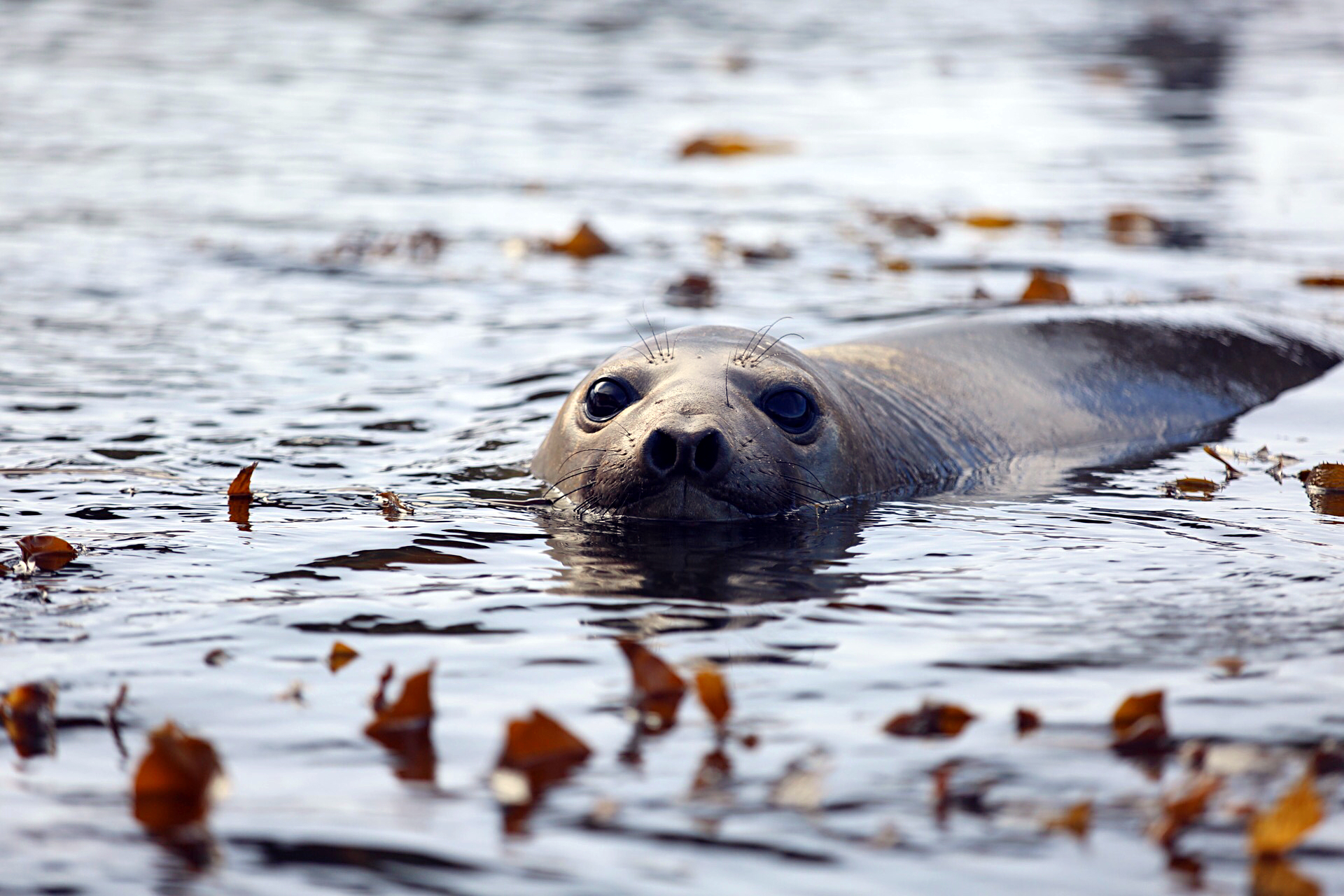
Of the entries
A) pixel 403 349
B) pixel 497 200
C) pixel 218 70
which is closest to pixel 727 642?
pixel 403 349

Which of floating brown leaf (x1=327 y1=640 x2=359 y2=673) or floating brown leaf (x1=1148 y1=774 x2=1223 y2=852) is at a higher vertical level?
floating brown leaf (x1=327 y1=640 x2=359 y2=673)

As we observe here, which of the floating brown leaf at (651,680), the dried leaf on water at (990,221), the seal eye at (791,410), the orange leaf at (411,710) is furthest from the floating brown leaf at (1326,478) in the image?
the dried leaf on water at (990,221)

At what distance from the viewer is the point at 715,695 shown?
12.0 feet

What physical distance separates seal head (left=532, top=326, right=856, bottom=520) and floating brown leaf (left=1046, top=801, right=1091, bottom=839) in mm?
2312

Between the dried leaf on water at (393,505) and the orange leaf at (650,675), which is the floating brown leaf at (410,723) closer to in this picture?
the orange leaf at (650,675)

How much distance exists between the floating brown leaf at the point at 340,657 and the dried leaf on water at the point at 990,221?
9942 mm

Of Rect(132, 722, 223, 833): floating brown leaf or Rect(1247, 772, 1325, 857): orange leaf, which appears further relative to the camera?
Rect(132, 722, 223, 833): floating brown leaf

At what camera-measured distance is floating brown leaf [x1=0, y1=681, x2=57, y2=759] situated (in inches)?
139

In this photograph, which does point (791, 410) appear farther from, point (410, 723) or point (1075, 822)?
point (1075, 822)

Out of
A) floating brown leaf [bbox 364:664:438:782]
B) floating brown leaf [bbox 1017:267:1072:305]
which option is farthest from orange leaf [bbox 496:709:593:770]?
floating brown leaf [bbox 1017:267:1072:305]

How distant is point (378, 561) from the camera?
5070mm

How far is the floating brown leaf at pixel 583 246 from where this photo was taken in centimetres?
1175

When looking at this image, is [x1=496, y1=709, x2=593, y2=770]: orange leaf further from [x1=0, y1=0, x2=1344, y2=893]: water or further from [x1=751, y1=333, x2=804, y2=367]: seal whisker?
[x1=751, y1=333, x2=804, y2=367]: seal whisker

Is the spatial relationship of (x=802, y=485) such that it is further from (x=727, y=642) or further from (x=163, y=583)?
(x=163, y=583)
